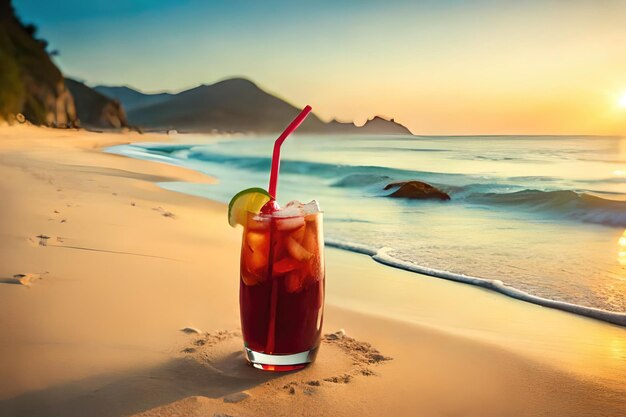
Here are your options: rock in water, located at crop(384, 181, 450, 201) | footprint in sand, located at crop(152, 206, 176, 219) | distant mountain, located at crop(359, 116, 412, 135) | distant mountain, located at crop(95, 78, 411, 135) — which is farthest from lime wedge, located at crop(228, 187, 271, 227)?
distant mountain, located at crop(95, 78, 411, 135)

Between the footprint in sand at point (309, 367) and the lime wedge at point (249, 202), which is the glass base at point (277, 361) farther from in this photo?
the lime wedge at point (249, 202)

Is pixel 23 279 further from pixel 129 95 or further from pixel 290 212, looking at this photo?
pixel 129 95

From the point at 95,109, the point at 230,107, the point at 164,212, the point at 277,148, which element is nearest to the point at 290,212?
the point at 277,148

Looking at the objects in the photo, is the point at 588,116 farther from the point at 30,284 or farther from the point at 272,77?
the point at 30,284

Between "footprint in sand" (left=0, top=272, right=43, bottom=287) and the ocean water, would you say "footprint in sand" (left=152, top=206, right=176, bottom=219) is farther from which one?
"footprint in sand" (left=0, top=272, right=43, bottom=287)

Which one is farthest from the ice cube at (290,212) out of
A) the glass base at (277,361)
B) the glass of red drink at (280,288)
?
the glass base at (277,361)

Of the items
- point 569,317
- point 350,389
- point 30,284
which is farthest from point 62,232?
point 569,317
